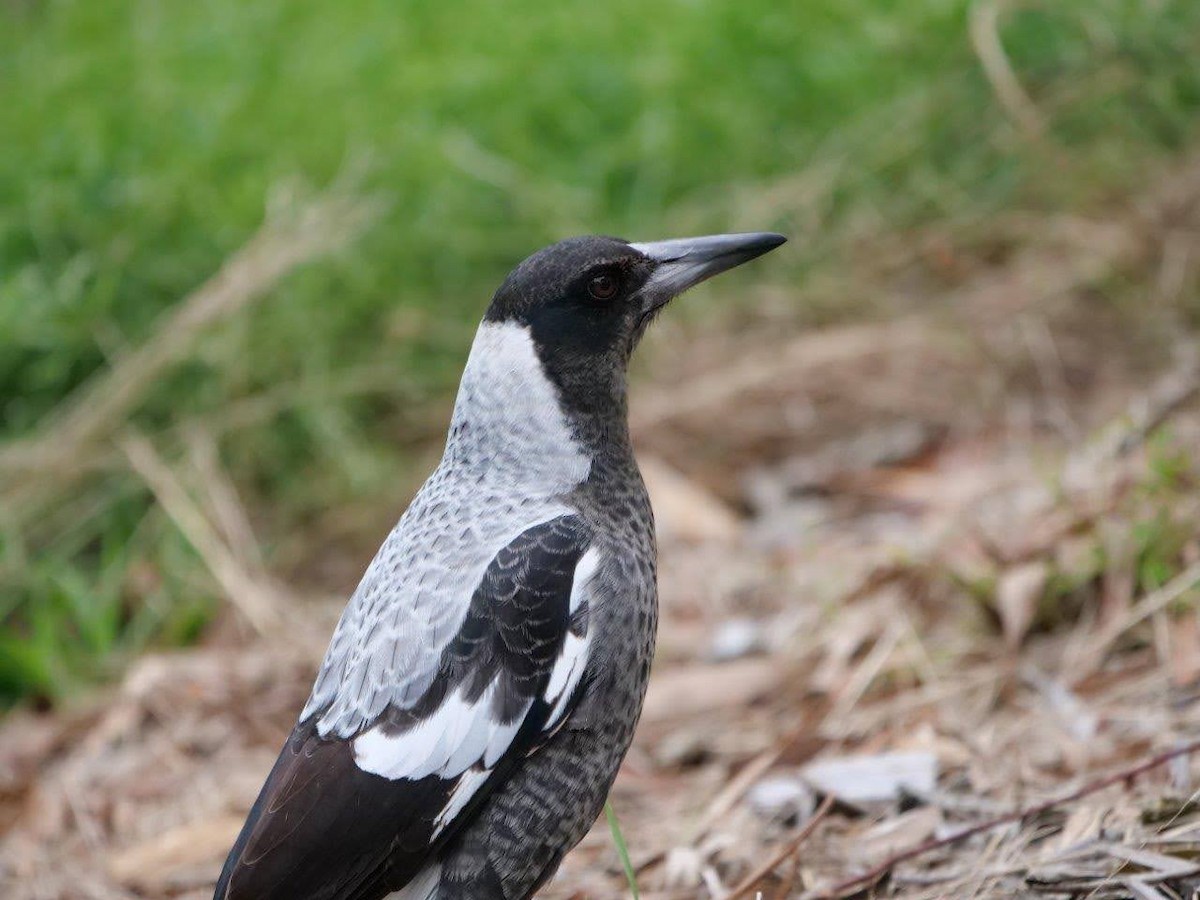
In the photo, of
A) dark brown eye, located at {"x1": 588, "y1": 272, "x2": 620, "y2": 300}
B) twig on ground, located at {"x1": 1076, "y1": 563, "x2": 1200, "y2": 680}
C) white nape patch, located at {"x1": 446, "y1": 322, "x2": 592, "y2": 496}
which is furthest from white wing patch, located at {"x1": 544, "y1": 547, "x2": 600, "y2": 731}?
twig on ground, located at {"x1": 1076, "y1": 563, "x2": 1200, "y2": 680}

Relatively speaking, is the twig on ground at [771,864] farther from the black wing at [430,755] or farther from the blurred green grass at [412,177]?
the blurred green grass at [412,177]

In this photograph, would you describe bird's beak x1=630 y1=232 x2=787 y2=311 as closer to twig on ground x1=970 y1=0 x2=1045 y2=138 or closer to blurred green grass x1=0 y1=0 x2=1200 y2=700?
blurred green grass x1=0 y1=0 x2=1200 y2=700

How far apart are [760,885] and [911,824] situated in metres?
0.30

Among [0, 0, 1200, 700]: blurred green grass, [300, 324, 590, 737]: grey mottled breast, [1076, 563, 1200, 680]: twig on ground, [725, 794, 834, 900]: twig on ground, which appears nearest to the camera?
[300, 324, 590, 737]: grey mottled breast

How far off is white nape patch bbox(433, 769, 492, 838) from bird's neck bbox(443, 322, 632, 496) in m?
0.49

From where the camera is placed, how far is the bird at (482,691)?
82.5 inches

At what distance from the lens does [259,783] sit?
10.6 feet

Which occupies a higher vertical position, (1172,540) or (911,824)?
(1172,540)

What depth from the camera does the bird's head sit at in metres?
2.44

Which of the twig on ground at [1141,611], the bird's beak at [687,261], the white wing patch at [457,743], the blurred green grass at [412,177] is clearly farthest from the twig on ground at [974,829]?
the blurred green grass at [412,177]

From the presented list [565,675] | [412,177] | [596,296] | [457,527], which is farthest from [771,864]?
[412,177]

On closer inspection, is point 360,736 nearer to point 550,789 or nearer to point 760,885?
point 550,789

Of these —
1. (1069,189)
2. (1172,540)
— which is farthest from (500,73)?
(1172,540)

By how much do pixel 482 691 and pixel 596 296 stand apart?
2.30 feet
